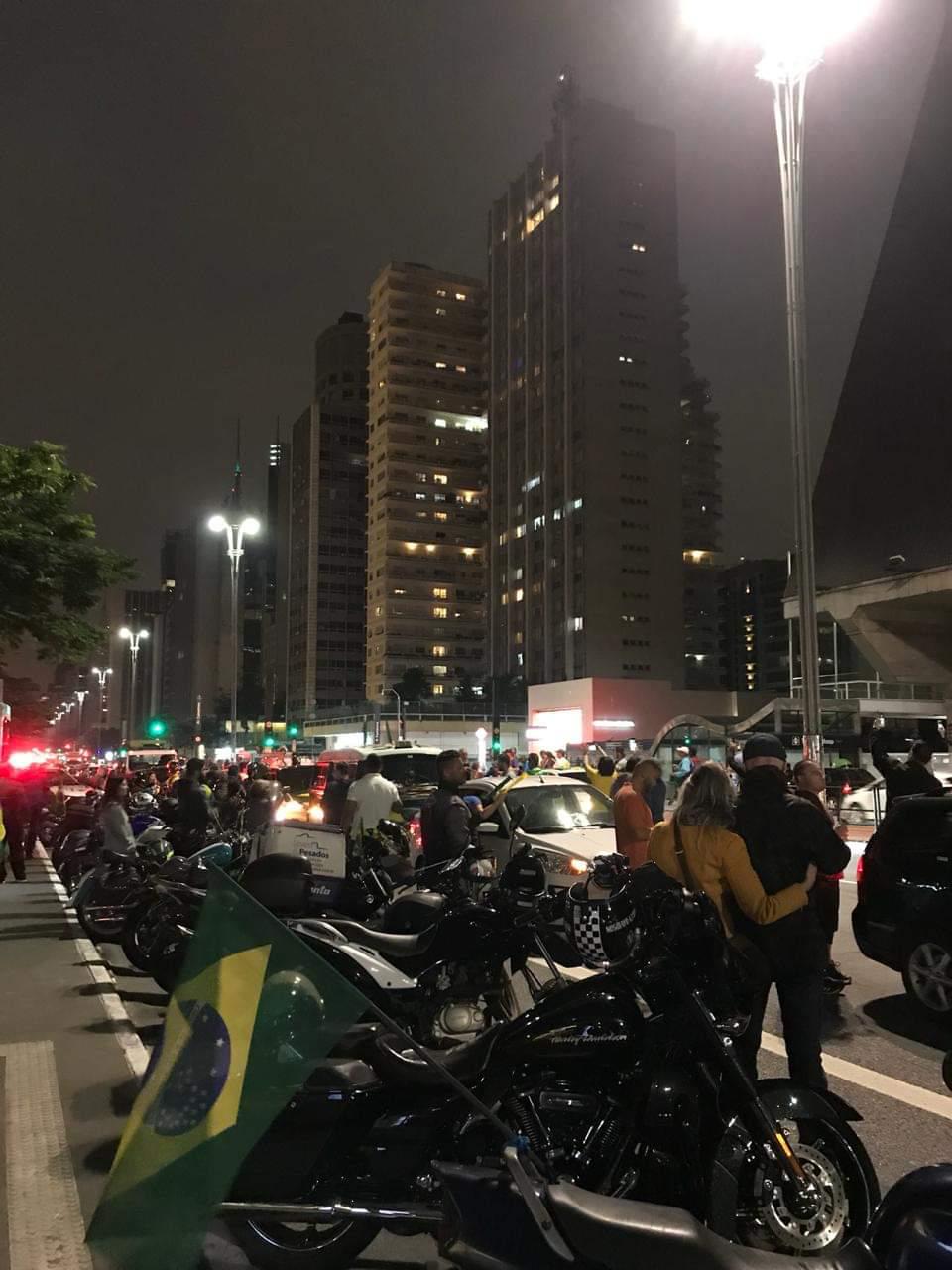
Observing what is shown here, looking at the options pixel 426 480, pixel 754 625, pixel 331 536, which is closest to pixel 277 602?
pixel 331 536

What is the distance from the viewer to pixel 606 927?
146 inches

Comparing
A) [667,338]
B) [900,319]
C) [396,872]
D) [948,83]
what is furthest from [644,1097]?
[667,338]

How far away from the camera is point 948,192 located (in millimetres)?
59219

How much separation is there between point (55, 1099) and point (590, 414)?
10620cm

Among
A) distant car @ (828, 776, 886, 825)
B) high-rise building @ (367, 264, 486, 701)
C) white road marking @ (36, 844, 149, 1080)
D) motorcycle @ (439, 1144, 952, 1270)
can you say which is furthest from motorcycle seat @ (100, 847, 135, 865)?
high-rise building @ (367, 264, 486, 701)

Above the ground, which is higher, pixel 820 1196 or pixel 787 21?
pixel 787 21

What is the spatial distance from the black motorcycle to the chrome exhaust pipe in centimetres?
19

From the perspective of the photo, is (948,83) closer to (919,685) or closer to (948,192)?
(948,192)

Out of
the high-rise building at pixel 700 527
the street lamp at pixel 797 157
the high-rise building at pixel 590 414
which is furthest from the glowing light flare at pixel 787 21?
the high-rise building at pixel 700 527

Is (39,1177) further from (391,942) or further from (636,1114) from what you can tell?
(636,1114)

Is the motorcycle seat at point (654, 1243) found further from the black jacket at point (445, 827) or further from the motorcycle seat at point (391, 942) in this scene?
the black jacket at point (445, 827)

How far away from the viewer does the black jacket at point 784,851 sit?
453 cm

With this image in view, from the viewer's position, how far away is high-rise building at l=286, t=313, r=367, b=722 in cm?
14112

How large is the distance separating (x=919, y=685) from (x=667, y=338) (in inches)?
2894
